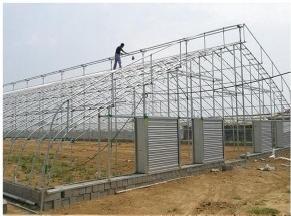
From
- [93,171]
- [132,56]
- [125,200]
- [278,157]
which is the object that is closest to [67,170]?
[93,171]

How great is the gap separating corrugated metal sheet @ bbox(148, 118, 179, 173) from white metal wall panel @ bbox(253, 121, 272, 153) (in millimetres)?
7484

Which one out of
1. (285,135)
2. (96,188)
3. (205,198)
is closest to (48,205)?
(96,188)

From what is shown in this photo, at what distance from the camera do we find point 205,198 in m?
10.9

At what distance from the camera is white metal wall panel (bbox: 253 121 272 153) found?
20058 mm

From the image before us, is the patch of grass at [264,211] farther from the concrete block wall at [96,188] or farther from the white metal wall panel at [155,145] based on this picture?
the white metal wall panel at [155,145]

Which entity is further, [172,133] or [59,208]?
[172,133]

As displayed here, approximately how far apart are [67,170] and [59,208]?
469cm

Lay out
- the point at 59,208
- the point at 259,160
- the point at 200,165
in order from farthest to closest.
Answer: the point at 259,160 → the point at 200,165 → the point at 59,208

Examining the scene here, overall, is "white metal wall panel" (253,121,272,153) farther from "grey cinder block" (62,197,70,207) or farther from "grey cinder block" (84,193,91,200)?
"grey cinder block" (62,197,70,207)

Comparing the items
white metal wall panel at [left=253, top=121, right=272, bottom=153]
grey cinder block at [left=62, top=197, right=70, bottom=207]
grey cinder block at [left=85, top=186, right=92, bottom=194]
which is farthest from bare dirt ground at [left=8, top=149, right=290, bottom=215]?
white metal wall panel at [left=253, top=121, right=272, bottom=153]

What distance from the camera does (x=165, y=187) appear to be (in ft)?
40.8

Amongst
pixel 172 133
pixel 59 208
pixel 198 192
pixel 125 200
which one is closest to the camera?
pixel 59 208

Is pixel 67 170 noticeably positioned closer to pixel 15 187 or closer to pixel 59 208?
pixel 15 187

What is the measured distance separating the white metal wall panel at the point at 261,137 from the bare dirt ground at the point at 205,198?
558 cm
